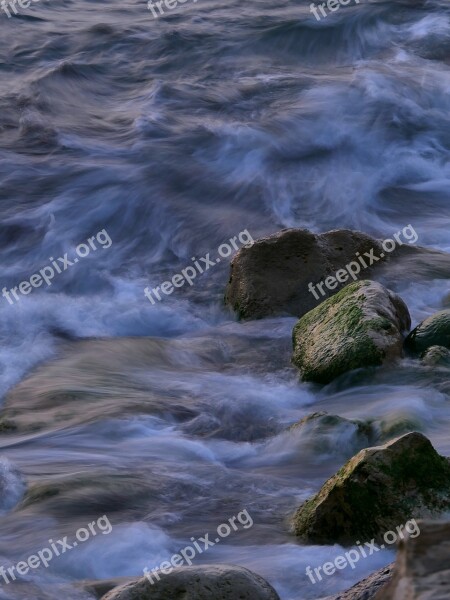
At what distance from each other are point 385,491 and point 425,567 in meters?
2.43

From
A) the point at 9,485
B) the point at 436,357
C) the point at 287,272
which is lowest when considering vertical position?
the point at 436,357

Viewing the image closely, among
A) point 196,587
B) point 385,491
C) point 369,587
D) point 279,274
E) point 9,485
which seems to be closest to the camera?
point 369,587

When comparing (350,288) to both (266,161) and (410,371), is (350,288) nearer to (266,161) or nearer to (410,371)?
(410,371)

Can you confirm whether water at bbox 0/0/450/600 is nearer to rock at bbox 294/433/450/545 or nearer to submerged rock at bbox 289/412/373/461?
submerged rock at bbox 289/412/373/461

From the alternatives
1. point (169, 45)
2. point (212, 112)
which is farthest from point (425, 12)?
point (212, 112)

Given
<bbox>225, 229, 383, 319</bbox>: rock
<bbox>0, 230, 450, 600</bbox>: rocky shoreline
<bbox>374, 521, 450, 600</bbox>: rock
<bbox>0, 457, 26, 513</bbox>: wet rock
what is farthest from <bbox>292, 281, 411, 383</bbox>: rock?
<bbox>374, 521, 450, 600</bbox>: rock

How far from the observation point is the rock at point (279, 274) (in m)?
7.14

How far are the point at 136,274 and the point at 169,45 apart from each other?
557cm

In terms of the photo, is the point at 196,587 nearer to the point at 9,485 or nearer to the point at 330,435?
the point at 9,485

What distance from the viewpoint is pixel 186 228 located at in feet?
29.3

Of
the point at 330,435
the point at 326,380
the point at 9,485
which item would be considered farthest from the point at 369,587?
the point at 326,380

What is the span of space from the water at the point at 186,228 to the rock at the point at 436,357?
0.12 meters

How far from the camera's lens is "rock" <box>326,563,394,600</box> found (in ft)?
11.6

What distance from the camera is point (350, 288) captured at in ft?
21.4
